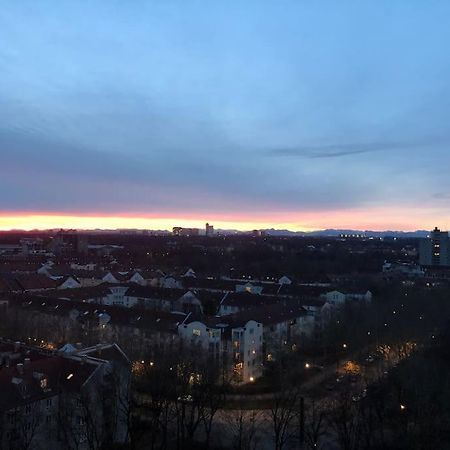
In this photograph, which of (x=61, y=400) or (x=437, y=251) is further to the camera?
(x=437, y=251)

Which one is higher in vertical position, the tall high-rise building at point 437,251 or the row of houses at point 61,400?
the tall high-rise building at point 437,251

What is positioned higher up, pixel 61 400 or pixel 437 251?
pixel 437 251

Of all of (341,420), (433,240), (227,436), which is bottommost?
(227,436)

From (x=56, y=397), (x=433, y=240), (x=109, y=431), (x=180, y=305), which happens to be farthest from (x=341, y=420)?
(x=433, y=240)

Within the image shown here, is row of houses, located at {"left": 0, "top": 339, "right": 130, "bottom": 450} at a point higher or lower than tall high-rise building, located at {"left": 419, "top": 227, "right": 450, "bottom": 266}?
lower

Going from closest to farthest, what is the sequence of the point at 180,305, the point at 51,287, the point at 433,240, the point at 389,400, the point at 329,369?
the point at 389,400 → the point at 329,369 → the point at 180,305 → the point at 51,287 → the point at 433,240

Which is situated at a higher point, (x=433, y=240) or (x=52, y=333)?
(x=433, y=240)

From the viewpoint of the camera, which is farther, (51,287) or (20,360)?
(51,287)

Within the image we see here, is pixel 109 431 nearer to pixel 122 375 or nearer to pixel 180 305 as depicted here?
pixel 122 375

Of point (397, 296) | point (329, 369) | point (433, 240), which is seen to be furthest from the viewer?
point (433, 240)

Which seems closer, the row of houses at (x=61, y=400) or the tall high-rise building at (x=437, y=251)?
the row of houses at (x=61, y=400)

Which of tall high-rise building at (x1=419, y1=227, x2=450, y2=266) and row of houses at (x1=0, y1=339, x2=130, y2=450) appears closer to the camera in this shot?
row of houses at (x1=0, y1=339, x2=130, y2=450)
